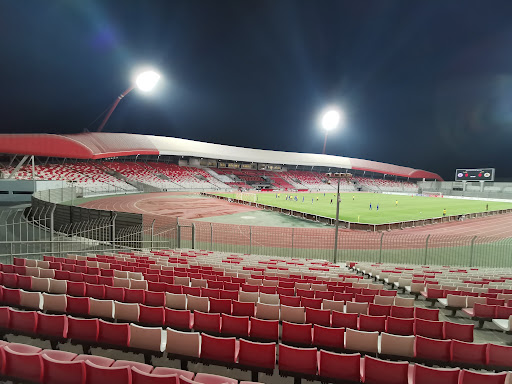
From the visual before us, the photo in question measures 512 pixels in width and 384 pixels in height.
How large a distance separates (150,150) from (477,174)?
8456cm

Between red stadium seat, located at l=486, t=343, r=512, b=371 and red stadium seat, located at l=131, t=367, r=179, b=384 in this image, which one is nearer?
red stadium seat, located at l=131, t=367, r=179, b=384

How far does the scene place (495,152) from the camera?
3716 inches

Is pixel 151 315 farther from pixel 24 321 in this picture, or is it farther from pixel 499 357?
pixel 499 357

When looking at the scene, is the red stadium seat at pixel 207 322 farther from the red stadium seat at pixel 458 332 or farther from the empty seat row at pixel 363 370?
the red stadium seat at pixel 458 332

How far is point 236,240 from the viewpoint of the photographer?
22734 mm

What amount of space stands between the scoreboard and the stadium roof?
1240 inches

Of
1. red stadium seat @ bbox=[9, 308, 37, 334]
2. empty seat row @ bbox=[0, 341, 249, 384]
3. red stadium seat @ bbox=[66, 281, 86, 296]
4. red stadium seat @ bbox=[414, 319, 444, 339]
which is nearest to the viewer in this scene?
empty seat row @ bbox=[0, 341, 249, 384]

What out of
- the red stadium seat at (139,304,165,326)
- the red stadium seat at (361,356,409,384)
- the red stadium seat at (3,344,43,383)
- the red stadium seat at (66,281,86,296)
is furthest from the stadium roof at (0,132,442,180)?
the red stadium seat at (361,356,409,384)

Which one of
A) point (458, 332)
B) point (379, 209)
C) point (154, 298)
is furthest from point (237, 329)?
point (379, 209)

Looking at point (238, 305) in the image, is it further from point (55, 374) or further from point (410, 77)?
point (410, 77)

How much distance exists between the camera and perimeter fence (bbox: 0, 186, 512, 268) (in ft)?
56.0

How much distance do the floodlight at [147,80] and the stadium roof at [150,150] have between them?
12228 millimetres

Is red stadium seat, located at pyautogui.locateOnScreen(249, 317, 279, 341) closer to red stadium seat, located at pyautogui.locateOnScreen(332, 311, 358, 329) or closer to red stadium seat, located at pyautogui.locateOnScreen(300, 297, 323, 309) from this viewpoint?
red stadium seat, located at pyautogui.locateOnScreen(332, 311, 358, 329)

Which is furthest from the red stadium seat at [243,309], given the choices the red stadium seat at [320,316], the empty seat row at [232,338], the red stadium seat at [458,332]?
the red stadium seat at [458,332]
